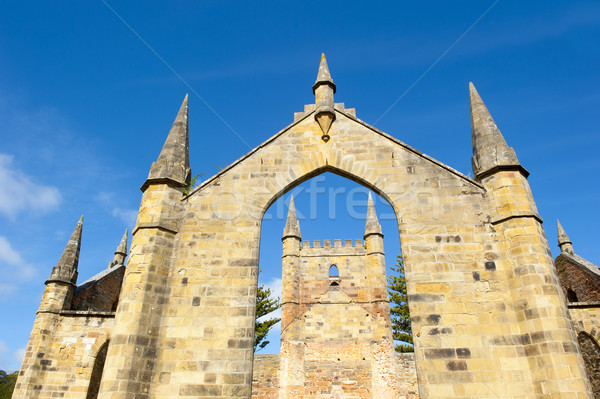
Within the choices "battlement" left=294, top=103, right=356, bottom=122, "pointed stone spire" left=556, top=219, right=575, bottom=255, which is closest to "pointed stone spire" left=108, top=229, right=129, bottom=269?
"battlement" left=294, top=103, right=356, bottom=122

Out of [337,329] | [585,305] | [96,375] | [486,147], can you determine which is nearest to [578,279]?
[585,305]

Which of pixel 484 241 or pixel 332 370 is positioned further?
pixel 332 370

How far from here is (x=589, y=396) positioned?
6.36 m

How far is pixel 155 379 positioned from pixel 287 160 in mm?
5389

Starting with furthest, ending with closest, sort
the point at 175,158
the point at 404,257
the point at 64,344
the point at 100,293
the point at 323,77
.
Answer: the point at 100,293, the point at 64,344, the point at 323,77, the point at 175,158, the point at 404,257

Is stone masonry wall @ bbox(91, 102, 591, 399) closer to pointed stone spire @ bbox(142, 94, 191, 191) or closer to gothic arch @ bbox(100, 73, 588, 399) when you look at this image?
gothic arch @ bbox(100, 73, 588, 399)

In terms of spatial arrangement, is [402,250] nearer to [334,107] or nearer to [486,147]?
[486,147]

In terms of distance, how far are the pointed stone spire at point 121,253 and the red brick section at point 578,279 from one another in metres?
21.1

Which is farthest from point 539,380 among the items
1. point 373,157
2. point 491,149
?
point 373,157

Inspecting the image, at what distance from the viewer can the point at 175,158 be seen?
938cm

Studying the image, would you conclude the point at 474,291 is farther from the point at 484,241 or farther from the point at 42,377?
the point at 42,377

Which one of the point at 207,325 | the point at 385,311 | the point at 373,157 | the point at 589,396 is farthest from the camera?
the point at 385,311

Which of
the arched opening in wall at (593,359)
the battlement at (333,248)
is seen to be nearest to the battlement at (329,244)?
the battlement at (333,248)

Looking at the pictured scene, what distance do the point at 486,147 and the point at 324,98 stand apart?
415 centimetres
